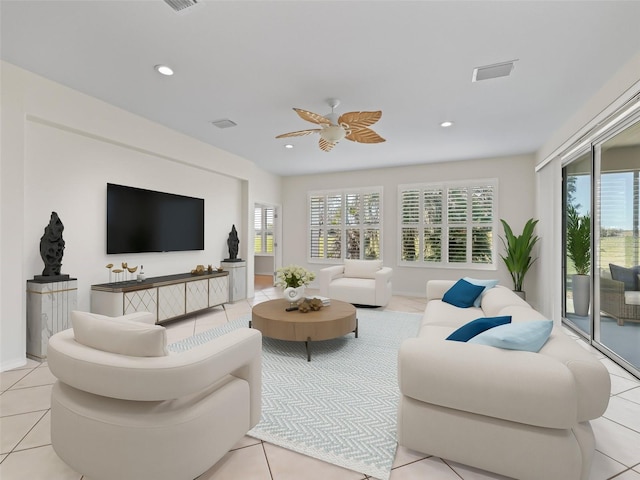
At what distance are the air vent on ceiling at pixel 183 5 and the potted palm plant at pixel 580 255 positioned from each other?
4362 millimetres

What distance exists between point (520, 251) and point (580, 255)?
138 cm

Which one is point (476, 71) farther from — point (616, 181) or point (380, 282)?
point (380, 282)

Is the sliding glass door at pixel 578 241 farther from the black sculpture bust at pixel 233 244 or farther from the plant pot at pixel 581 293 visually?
the black sculpture bust at pixel 233 244

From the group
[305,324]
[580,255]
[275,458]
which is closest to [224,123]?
[305,324]

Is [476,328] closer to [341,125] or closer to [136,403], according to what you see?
[136,403]

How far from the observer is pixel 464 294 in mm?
3527

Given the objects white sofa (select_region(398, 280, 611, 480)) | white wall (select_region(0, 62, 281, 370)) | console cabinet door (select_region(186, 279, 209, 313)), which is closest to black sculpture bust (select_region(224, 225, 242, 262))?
white wall (select_region(0, 62, 281, 370))

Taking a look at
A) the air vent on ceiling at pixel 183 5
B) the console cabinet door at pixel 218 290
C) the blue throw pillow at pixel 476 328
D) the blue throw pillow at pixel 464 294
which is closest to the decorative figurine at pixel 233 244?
the console cabinet door at pixel 218 290

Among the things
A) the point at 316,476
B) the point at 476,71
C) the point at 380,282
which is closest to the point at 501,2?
the point at 476,71

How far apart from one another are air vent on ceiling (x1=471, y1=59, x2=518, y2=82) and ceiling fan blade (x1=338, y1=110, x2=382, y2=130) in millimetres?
960

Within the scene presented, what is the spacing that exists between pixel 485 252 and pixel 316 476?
218 inches

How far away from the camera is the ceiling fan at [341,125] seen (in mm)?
2846

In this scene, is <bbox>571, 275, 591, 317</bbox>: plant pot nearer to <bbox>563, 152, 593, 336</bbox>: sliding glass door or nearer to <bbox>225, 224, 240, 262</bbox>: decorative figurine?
<bbox>563, 152, 593, 336</bbox>: sliding glass door

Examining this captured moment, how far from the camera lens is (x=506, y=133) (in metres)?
4.59
